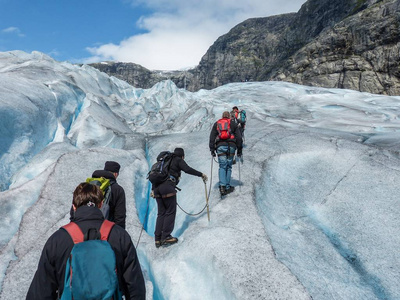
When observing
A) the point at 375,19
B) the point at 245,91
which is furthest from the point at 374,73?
the point at 245,91

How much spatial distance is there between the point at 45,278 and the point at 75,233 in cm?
49

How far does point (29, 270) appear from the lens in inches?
193

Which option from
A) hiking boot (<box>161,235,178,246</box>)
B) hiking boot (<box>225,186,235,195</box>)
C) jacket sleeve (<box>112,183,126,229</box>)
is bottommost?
hiking boot (<box>161,235,178,246</box>)

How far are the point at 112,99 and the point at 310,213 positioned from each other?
1109 inches

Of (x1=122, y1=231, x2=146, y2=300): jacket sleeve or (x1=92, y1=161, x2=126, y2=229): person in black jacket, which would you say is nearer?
(x1=122, y1=231, x2=146, y2=300): jacket sleeve

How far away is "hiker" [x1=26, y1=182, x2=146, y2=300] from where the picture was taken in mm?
2232

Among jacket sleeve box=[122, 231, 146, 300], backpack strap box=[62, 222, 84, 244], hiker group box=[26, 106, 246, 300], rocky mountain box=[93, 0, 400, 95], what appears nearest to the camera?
hiker group box=[26, 106, 246, 300]

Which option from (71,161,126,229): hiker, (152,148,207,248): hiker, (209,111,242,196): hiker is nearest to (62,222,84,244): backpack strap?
(71,161,126,229): hiker

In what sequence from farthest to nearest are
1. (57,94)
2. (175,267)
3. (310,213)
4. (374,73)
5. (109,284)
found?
(374,73) → (57,94) → (310,213) → (175,267) → (109,284)

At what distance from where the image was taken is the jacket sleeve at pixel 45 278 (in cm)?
224

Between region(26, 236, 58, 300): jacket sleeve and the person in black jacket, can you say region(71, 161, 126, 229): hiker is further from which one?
region(26, 236, 58, 300): jacket sleeve

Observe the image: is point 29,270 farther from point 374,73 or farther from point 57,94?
point 374,73

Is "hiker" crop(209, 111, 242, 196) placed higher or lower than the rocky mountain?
lower

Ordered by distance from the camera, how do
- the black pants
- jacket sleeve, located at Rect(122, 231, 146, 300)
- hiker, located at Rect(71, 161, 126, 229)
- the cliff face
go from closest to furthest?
jacket sleeve, located at Rect(122, 231, 146, 300) → hiker, located at Rect(71, 161, 126, 229) → the black pants → the cliff face
